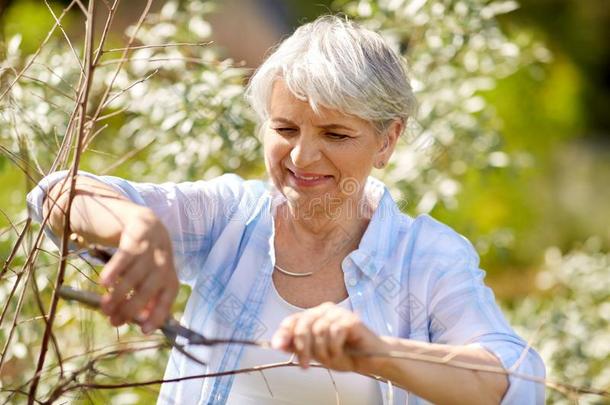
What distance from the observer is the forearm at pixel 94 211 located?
155cm

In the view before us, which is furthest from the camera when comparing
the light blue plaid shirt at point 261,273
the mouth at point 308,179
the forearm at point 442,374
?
the mouth at point 308,179

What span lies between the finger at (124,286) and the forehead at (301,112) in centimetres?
73

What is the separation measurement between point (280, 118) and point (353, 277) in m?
0.36

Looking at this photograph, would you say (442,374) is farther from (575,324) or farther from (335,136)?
(575,324)

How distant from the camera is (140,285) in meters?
1.33

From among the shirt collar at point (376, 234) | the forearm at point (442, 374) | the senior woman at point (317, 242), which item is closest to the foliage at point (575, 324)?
the shirt collar at point (376, 234)

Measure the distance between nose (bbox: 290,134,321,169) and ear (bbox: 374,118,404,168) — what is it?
0.19 meters

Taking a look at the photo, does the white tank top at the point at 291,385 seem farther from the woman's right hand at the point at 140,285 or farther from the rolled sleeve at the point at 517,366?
the woman's right hand at the point at 140,285

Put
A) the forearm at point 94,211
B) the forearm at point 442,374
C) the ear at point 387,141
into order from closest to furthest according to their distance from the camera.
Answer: the forearm at point 442,374
the forearm at point 94,211
the ear at point 387,141

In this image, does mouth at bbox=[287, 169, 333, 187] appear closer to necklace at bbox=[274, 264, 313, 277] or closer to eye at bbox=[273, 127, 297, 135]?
eye at bbox=[273, 127, 297, 135]

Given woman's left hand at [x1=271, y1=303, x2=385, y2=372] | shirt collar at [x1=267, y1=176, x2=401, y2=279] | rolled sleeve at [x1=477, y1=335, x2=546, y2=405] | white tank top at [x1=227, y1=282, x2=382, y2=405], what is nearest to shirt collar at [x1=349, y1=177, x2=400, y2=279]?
shirt collar at [x1=267, y1=176, x2=401, y2=279]

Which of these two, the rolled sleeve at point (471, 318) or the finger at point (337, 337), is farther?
the rolled sleeve at point (471, 318)

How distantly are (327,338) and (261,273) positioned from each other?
0.78m

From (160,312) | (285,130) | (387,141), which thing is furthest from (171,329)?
(387,141)
